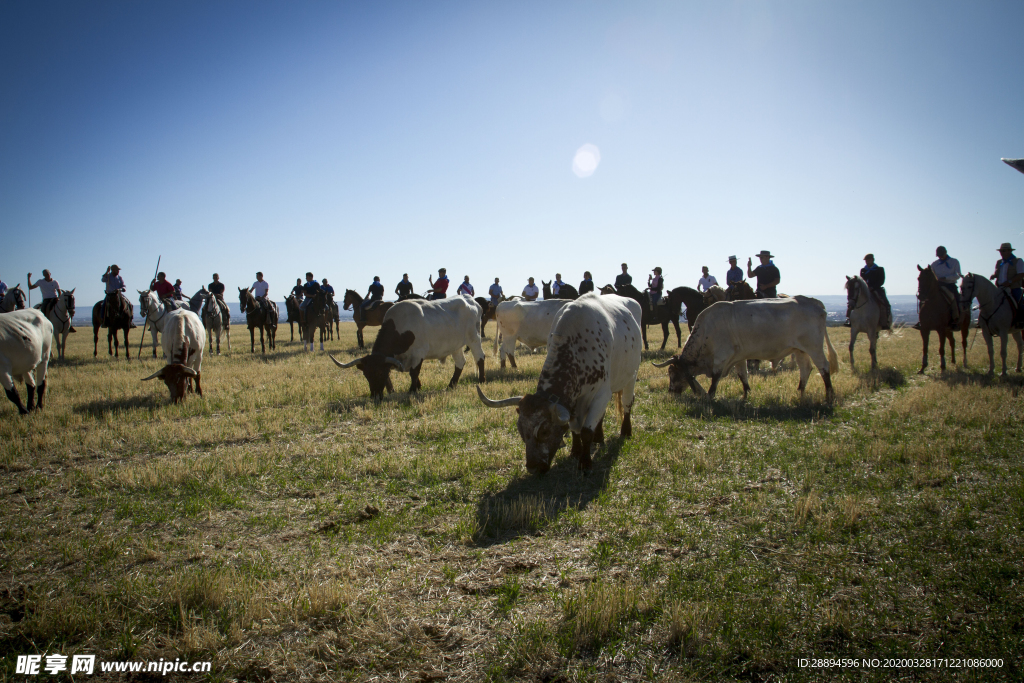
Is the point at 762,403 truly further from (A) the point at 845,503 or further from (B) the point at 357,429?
(B) the point at 357,429

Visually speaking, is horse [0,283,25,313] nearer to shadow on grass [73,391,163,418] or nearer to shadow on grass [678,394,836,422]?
shadow on grass [73,391,163,418]

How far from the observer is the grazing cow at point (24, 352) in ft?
25.8

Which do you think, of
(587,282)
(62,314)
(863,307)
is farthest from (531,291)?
(62,314)

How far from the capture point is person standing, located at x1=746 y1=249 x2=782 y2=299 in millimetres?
12733

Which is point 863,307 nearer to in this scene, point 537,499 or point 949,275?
point 949,275

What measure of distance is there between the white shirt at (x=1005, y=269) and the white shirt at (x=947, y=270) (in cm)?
74

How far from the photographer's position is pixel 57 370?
45.2 feet

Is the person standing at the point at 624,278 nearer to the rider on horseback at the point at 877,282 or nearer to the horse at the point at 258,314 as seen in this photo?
the rider on horseback at the point at 877,282

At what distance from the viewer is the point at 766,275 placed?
42.0ft

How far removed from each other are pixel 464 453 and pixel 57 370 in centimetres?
1394

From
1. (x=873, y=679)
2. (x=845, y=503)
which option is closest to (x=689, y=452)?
(x=845, y=503)

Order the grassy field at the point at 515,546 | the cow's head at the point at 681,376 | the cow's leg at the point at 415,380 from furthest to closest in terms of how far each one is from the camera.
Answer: the cow's leg at the point at 415,380
the cow's head at the point at 681,376
the grassy field at the point at 515,546

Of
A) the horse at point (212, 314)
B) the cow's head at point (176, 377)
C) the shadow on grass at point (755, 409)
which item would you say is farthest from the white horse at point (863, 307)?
the horse at point (212, 314)

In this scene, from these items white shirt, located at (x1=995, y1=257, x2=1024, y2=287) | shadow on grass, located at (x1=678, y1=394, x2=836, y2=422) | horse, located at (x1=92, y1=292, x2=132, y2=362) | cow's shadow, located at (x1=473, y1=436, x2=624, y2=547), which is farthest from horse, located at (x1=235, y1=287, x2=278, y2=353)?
white shirt, located at (x1=995, y1=257, x2=1024, y2=287)
